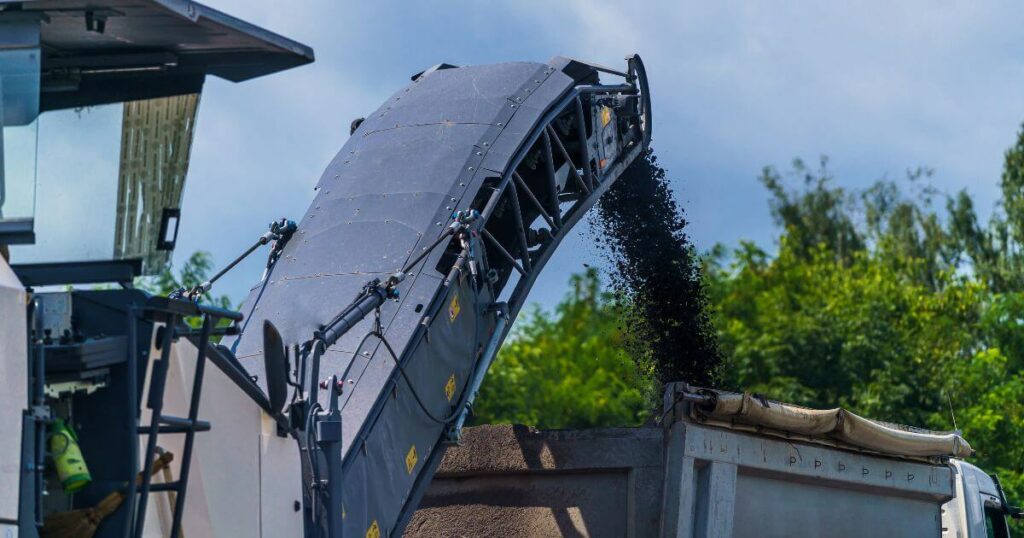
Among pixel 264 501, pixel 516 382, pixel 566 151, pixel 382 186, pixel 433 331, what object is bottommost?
pixel 264 501

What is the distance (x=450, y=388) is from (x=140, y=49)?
273 cm

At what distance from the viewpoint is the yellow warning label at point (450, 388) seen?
23.5 ft

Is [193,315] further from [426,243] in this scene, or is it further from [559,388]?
[559,388]

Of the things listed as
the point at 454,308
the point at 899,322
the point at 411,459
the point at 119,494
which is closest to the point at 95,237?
the point at 119,494

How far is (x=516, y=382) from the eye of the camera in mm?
33969

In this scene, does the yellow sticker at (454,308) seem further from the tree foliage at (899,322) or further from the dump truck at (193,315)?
the tree foliage at (899,322)

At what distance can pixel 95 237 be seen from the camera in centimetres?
475

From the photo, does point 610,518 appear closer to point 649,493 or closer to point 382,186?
point 649,493

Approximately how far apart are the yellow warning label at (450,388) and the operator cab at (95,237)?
6.93ft

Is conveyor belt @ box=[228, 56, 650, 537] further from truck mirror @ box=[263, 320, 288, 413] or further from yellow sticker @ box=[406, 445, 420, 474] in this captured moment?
truck mirror @ box=[263, 320, 288, 413]

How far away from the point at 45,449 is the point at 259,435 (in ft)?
3.55

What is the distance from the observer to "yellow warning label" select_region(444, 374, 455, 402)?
282 inches

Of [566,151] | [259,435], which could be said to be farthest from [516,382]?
[259,435]

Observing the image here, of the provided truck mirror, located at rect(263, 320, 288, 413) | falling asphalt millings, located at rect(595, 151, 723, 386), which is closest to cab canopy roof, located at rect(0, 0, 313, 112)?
truck mirror, located at rect(263, 320, 288, 413)
